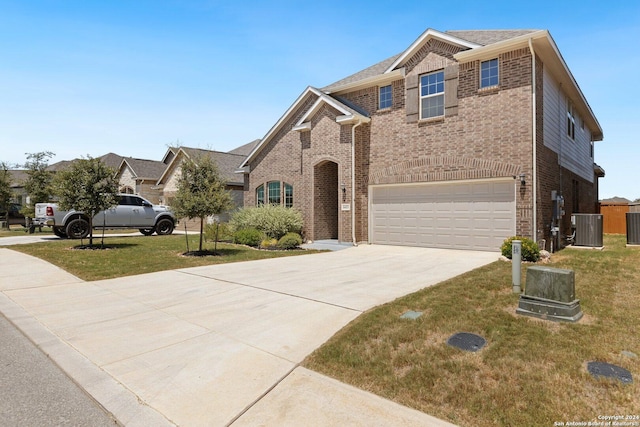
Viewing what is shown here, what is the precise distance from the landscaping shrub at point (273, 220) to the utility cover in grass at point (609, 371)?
1302 centimetres

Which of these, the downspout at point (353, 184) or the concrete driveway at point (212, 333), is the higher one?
the downspout at point (353, 184)

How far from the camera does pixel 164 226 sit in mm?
20656

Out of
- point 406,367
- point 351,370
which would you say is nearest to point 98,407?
point 351,370

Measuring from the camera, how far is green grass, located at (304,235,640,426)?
307 cm

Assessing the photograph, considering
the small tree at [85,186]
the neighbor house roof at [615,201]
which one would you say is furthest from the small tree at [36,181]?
the neighbor house roof at [615,201]

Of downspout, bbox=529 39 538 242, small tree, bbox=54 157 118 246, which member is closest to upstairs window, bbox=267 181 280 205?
small tree, bbox=54 157 118 246

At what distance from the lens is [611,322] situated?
489cm

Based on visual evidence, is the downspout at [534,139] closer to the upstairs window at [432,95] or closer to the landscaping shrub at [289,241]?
the upstairs window at [432,95]

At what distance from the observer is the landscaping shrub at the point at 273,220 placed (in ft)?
52.2

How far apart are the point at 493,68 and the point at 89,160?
48.0 feet

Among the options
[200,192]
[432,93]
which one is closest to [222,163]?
[200,192]

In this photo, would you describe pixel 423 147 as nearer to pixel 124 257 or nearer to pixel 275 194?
pixel 275 194

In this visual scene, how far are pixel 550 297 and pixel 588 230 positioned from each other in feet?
36.8

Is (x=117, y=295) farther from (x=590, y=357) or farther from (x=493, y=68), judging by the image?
(x=493, y=68)
